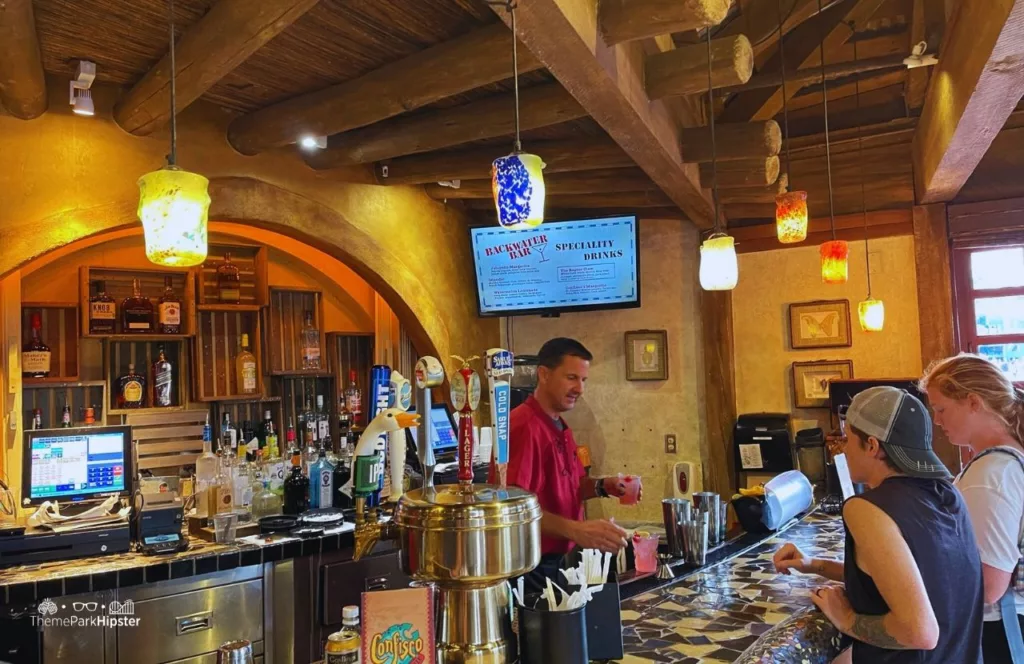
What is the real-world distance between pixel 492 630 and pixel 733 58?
227cm

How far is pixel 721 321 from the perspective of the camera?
17.7 ft

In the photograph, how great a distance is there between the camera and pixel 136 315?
4.93 m

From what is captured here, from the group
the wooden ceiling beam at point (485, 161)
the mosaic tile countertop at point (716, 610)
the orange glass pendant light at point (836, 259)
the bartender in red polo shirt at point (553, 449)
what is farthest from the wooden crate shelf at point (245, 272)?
the mosaic tile countertop at point (716, 610)

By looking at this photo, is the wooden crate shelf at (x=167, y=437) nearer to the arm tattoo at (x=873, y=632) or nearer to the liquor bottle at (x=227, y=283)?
the liquor bottle at (x=227, y=283)

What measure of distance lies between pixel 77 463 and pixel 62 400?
2.47m

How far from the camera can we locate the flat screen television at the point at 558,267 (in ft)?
16.3

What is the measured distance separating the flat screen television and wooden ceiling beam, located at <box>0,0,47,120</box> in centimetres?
281

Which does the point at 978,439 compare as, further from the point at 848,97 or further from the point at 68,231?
the point at 848,97

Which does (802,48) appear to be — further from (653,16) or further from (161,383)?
(161,383)

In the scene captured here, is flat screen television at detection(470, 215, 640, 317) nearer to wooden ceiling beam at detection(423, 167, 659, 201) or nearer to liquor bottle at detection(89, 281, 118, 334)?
wooden ceiling beam at detection(423, 167, 659, 201)

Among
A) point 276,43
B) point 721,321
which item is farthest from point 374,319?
point 276,43

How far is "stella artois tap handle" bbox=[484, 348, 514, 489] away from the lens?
1472 millimetres

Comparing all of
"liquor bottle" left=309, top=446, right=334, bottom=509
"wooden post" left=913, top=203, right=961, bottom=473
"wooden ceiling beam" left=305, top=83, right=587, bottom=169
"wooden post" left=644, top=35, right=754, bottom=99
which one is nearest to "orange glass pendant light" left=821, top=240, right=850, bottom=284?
"wooden post" left=913, top=203, right=961, bottom=473

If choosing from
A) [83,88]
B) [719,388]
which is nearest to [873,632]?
[83,88]
